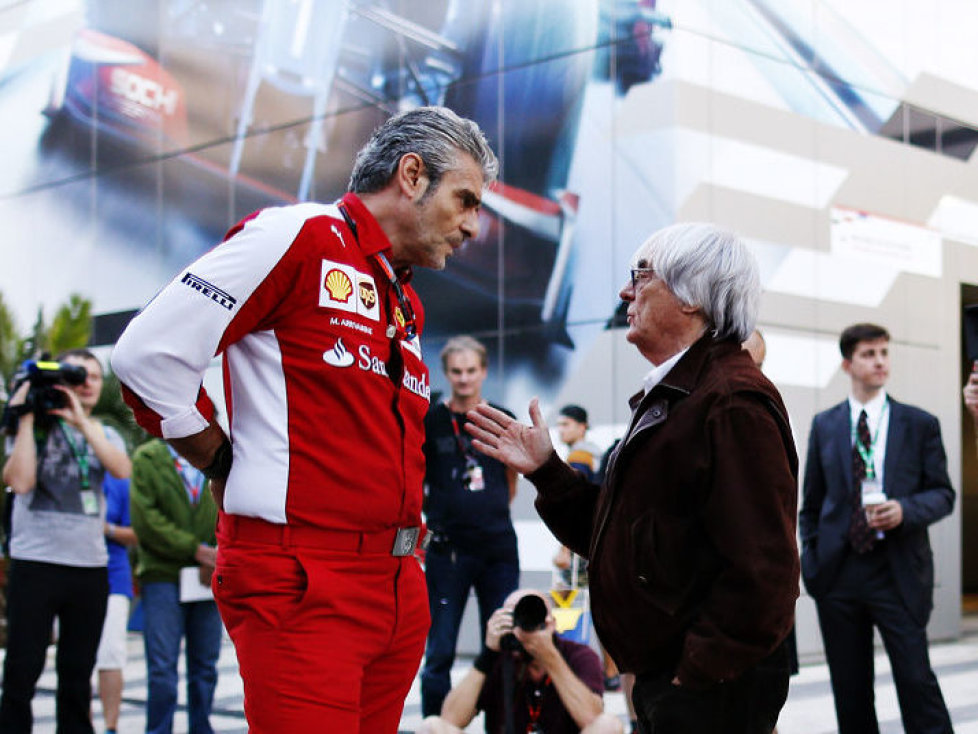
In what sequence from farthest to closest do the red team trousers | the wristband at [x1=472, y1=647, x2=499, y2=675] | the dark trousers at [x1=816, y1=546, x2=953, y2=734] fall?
1. the dark trousers at [x1=816, y1=546, x2=953, y2=734]
2. the wristband at [x1=472, y1=647, x2=499, y2=675]
3. the red team trousers

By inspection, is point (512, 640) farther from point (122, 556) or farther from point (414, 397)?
point (122, 556)

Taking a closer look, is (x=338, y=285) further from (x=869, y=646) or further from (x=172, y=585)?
(x=172, y=585)

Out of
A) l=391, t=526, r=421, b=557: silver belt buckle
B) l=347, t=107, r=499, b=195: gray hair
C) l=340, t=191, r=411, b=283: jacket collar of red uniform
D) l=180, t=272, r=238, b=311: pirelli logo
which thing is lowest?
l=391, t=526, r=421, b=557: silver belt buckle

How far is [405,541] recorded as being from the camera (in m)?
2.73

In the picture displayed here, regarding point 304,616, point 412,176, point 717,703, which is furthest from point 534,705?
point 412,176

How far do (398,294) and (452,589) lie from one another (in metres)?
3.97

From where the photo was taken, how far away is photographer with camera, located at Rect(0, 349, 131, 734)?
5.62 metres

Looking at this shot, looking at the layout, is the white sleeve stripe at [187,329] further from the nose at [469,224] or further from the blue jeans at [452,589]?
the blue jeans at [452,589]

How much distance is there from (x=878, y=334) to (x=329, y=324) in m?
3.91

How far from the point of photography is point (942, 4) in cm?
1257

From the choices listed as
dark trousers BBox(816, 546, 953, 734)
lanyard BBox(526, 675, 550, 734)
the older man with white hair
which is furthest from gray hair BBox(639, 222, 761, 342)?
dark trousers BBox(816, 546, 953, 734)

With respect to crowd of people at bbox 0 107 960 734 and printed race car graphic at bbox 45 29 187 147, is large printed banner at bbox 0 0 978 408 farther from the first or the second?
crowd of people at bbox 0 107 960 734

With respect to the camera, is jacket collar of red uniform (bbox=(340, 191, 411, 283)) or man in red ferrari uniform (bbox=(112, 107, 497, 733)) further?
jacket collar of red uniform (bbox=(340, 191, 411, 283))

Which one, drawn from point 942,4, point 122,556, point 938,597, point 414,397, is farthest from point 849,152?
point 414,397
